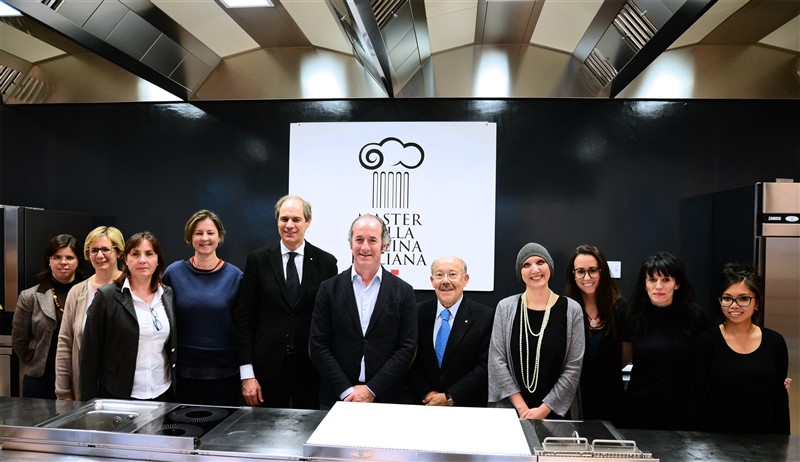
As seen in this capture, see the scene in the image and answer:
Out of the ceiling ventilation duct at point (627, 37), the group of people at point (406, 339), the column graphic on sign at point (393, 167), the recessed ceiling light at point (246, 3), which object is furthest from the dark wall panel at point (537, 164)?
the group of people at point (406, 339)

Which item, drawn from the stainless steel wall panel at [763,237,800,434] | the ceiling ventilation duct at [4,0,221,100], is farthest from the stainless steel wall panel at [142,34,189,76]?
the stainless steel wall panel at [763,237,800,434]

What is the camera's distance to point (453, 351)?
7.78ft

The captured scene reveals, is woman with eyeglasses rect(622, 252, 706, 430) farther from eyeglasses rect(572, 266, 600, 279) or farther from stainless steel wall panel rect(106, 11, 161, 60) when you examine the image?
stainless steel wall panel rect(106, 11, 161, 60)

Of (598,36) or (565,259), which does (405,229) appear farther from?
(598,36)

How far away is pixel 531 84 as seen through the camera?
3561mm

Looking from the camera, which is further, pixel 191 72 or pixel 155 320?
pixel 191 72

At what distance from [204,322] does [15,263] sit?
161cm

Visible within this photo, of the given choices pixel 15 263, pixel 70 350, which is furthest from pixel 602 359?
pixel 15 263

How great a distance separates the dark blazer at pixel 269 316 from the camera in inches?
99.3

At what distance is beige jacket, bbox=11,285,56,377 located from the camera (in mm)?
2896

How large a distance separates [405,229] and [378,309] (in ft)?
4.47

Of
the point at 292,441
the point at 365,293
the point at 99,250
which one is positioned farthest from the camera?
the point at 99,250

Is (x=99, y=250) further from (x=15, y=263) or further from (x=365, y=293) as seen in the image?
(x=365, y=293)

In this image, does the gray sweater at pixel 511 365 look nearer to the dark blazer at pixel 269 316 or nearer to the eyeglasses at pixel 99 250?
the dark blazer at pixel 269 316
